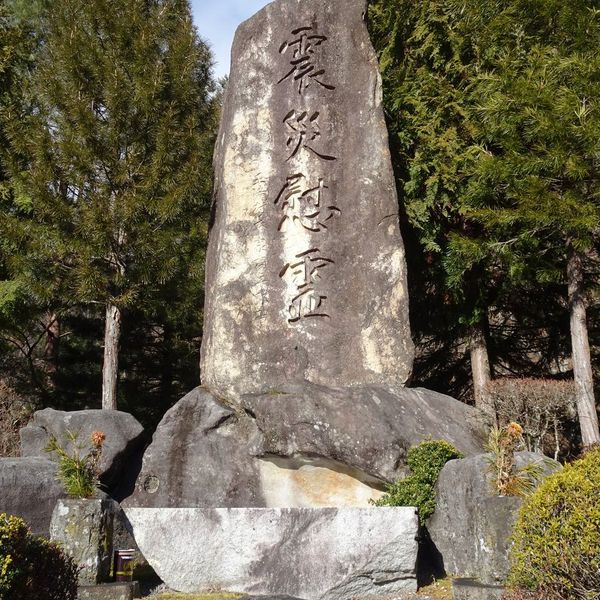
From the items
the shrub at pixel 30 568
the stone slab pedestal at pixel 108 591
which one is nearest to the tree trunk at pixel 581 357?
the stone slab pedestal at pixel 108 591

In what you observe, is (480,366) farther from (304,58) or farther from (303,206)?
(304,58)

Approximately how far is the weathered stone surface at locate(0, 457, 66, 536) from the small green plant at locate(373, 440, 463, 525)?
320 centimetres

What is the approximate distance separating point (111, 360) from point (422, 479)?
5.33 metres

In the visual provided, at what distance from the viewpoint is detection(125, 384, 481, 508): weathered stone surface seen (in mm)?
6685

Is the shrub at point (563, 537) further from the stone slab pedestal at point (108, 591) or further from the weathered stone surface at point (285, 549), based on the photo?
the stone slab pedestal at point (108, 591)

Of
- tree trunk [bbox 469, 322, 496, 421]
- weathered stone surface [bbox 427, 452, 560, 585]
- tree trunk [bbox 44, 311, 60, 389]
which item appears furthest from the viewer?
tree trunk [bbox 44, 311, 60, 389]

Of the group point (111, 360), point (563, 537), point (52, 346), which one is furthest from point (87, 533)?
A: point (52, 346)

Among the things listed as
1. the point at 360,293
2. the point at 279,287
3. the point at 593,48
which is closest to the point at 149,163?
the point at 279,287

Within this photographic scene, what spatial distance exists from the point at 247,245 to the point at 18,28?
7192 mm

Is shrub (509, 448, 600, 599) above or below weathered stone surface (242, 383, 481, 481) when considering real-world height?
below

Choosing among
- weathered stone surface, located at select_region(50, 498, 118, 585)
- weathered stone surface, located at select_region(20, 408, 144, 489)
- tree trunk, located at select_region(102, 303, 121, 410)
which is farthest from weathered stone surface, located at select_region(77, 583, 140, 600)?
tree trunk, located at select_region(102, 303, 121, 410)

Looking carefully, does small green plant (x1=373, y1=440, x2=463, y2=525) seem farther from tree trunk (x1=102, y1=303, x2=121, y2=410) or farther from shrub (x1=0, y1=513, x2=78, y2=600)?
tree trunk (x1=102, y1=303, x2=121, y2=410)

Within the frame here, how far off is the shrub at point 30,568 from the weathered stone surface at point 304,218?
14.3 ft

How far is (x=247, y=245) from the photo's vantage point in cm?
861
